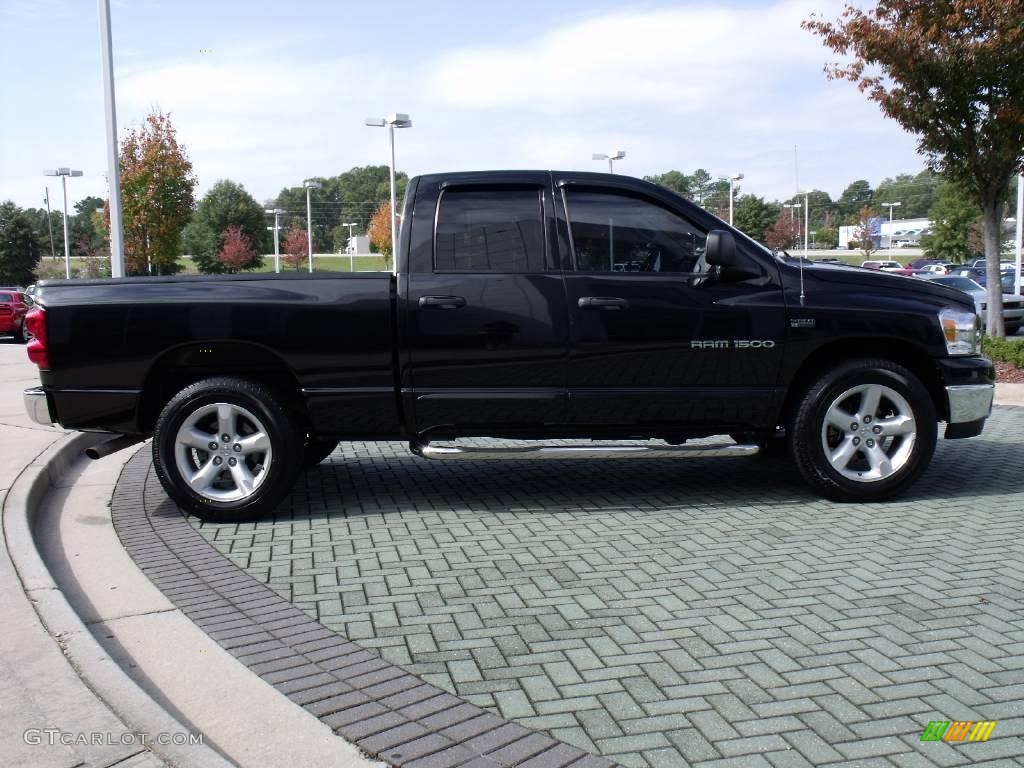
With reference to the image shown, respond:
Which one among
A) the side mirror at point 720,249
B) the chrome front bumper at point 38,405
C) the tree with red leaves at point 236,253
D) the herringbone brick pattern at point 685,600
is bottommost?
the herringbone brick pattern at point 685,600

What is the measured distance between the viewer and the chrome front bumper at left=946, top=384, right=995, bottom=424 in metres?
6.26

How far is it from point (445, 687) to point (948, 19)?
12569 millimetres

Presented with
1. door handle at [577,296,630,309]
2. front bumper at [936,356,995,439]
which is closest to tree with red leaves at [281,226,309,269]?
door handle at [577,296,630,309]

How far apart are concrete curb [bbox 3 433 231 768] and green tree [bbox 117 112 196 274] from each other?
28.6 metres

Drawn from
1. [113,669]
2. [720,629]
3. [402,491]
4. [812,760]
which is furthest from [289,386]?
[812,760]

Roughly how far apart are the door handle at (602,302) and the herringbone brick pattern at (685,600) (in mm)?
1296

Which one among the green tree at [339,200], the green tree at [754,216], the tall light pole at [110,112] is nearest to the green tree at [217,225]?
the green tree at [339,200]

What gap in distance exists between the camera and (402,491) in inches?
274

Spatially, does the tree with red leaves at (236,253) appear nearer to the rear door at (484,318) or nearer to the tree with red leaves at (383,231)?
the tree with red leaves at (383,231)

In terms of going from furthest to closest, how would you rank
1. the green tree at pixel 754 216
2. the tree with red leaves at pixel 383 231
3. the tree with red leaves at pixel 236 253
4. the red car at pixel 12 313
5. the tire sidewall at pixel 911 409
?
the green tree at pixel 754 216 < the tree with red leaves at pixel 383 231 < the tree with red leaves at pixel 236 253 < the red car at pixel 12 313 < the tire sidewall at pixel 911 409

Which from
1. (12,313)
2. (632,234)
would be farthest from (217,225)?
(632,234)

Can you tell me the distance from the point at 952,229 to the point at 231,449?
6858 cm

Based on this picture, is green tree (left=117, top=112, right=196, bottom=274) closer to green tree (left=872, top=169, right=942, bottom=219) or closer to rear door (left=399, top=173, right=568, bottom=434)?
rear door (left=399, top=173, right=568, bottom=434)

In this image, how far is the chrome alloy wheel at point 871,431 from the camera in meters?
6.22
